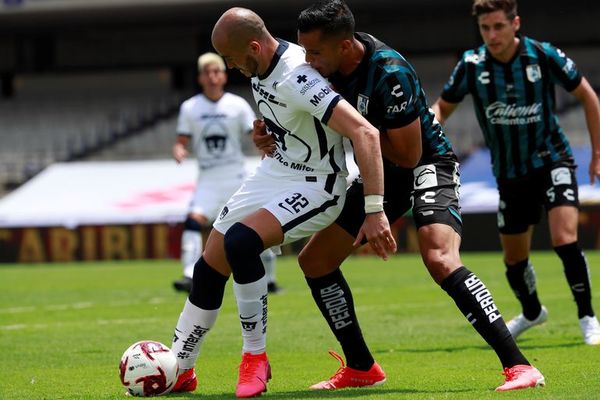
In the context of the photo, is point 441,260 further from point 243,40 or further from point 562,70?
point 562,70

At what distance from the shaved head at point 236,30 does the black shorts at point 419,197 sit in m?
1.10

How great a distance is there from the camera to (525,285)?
8.54m

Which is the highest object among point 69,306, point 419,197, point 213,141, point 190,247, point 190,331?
point 419,197

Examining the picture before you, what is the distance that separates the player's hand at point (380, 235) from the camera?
5480mm

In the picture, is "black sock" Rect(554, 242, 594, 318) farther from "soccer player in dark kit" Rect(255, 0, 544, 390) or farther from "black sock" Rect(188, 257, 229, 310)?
"black sock" Rect(188, 257, 229, 310)

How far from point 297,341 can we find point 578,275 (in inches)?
81.7

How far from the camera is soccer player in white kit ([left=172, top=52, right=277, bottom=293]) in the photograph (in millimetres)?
13242

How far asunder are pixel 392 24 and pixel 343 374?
1162 inches

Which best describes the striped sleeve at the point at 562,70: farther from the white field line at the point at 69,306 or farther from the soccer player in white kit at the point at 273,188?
the white field line at the point at 69,306

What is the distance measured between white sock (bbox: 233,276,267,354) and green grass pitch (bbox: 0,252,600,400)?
0.28m

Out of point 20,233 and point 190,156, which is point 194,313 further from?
point 190,156

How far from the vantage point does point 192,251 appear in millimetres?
13109

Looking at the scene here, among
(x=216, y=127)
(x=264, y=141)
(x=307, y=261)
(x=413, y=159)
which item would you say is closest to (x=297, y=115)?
(x=264, y=141)

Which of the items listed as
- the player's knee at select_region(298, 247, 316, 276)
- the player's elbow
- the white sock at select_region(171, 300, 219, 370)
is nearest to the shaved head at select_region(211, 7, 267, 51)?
the player's elbow
